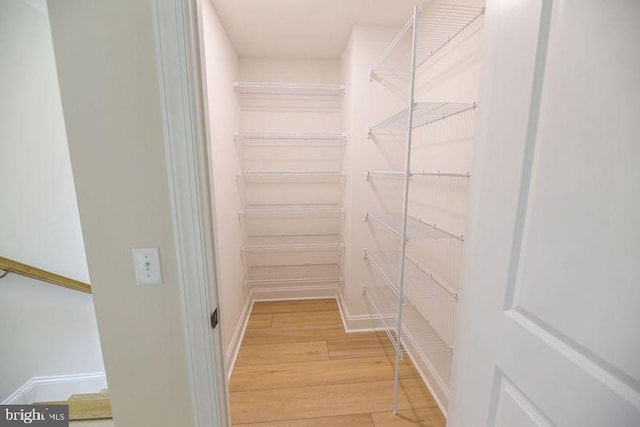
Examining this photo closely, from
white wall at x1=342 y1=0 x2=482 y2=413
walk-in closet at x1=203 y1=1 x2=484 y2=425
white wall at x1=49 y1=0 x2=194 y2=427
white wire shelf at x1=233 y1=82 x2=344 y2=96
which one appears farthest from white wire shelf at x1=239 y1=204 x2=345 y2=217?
white wall at x1=49 y1=0 x2=194 y2=427

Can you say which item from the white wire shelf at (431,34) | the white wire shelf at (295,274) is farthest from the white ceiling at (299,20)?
the white wire shelf at (295,274)

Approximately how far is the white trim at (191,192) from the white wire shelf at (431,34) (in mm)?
1123

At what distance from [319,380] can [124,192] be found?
1.65 meters

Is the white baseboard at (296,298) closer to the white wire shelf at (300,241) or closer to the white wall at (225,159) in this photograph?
the white wall at (225,159)

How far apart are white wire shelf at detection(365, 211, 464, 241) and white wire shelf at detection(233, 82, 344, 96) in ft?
3.93

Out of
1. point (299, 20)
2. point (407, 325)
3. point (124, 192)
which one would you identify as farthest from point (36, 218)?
point (407, 325)

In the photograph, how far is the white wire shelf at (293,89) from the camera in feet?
7.27

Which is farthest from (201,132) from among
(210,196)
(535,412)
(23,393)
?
(23,393)

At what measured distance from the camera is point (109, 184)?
678 mm

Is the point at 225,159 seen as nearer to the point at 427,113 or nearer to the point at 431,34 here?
the point at 427,113

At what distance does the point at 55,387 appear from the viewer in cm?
193

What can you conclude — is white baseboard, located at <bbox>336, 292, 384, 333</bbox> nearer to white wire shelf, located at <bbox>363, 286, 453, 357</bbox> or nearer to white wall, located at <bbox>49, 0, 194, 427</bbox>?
white wire shelf, located at <bbox>363, 286, 453, 357</bbox>

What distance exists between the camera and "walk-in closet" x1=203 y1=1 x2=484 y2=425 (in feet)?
4.68

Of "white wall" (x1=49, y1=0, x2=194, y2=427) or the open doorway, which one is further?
the open doorway
